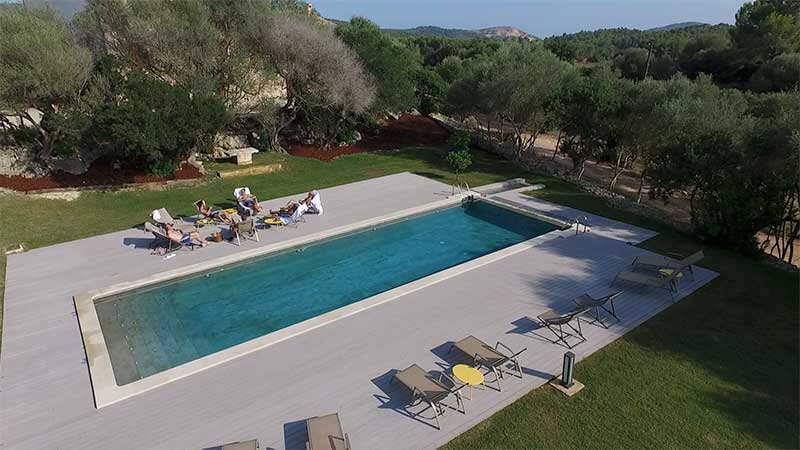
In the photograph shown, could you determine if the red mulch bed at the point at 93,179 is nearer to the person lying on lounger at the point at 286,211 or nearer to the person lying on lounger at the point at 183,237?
the person lying on lounger at the point at 286,211

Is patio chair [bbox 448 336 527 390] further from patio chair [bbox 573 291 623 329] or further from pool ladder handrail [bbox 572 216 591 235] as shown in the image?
pool ladder handrail [bbox 572 216 591 235]

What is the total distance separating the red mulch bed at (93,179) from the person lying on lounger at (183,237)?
294 inches

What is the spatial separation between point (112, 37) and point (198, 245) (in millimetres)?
16282

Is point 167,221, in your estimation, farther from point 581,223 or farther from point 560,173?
point 560,173

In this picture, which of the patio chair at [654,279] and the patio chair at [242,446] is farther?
the patio chair at [654,279]

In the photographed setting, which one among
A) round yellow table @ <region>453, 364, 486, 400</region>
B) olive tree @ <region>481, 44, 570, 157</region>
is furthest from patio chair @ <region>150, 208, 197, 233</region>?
olive tree @ <region>481, 44, 570, 157</region>

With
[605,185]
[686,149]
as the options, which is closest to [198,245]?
[686,149]

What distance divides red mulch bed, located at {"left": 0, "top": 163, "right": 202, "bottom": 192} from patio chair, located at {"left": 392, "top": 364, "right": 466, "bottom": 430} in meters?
17.1

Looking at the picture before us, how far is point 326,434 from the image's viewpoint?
702cm

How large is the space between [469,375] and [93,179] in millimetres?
19612

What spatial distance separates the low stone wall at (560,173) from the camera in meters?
18.1

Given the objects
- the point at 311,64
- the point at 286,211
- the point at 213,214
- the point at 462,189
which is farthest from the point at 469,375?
the point at 311,64

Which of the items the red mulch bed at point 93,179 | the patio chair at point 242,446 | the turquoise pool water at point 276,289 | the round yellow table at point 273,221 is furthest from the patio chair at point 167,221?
the patio chair at point 242,446

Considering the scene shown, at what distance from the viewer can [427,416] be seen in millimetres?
7949
